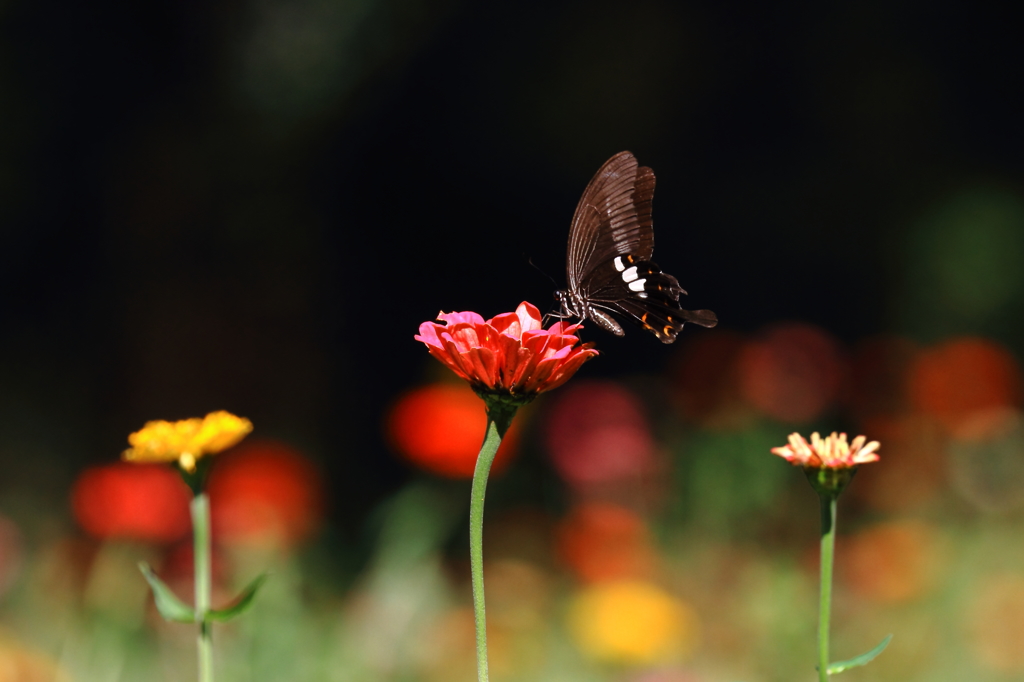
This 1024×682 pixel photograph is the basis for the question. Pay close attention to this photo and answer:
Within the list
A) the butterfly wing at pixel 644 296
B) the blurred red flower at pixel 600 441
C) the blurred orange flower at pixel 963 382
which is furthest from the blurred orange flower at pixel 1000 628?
the butterfly wing at pixel 644 296

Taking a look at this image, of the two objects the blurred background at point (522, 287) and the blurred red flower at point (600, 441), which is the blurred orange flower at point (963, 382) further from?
the blurred red flower at point (600, 441)

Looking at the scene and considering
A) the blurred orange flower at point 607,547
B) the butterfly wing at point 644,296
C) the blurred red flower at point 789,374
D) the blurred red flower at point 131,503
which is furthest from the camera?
the blurred red flower at point 789,374

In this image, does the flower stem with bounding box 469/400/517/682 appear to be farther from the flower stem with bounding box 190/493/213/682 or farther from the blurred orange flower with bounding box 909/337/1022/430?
the blurred orange flower with bounding box 909/337/1022/430

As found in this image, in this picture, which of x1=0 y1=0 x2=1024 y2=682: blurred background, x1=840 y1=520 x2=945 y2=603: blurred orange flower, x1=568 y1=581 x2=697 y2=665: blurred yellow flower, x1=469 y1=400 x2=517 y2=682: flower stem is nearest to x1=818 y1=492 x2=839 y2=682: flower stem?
x1=469 y1=400 x2=517 y2=682: flower stem

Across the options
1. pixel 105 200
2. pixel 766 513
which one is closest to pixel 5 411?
pixel 105 200

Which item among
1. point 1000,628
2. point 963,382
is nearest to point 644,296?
point 1000,628

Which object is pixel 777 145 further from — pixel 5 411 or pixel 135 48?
pixel 5 411
